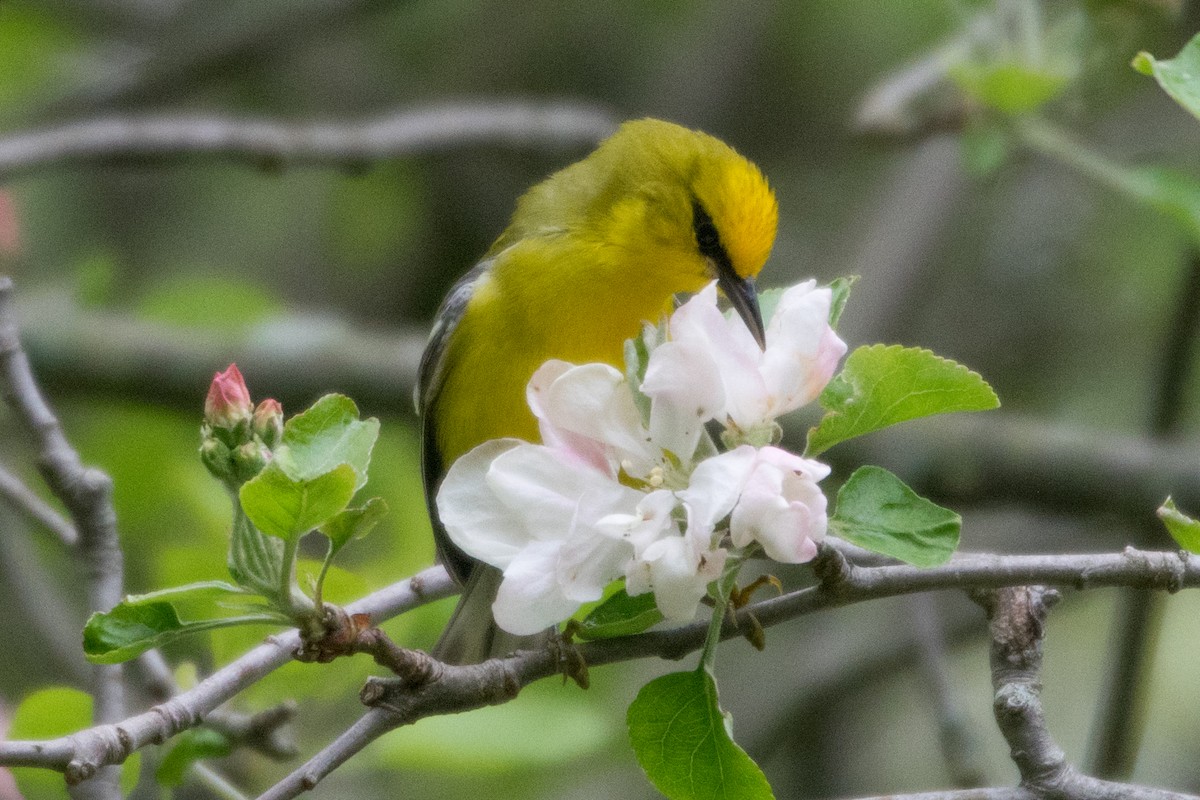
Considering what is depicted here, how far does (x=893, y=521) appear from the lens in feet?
5.67

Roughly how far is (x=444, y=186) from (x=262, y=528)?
18.8 ft

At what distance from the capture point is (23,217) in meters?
7.48

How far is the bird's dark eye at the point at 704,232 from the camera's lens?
3.79 metres

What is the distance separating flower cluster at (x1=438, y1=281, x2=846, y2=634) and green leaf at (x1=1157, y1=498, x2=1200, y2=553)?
0.42m

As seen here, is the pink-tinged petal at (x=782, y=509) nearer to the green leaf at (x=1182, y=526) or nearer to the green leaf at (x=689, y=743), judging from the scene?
the green leaf at (x=689, y=743)

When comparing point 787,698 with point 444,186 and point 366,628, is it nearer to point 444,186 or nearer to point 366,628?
point 444,186

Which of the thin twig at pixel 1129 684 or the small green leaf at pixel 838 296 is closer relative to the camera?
the small green leaf at pixel 838 296

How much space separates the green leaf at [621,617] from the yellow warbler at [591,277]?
160 cm

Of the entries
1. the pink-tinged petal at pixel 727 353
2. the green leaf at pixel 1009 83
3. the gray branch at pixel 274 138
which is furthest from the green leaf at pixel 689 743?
the gray branch at pixel 274 138

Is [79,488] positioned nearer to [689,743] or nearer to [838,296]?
[689,743]

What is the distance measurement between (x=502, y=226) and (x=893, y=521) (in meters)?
5.67

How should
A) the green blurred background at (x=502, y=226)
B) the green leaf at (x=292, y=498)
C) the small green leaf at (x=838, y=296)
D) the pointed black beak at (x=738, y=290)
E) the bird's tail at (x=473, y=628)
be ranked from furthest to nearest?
the green blurred background at (x=502, y=226), the pointed black beak at (x=738, y=290), the bird's tail at (x=473, y=628), the small green leaf at (x=838, y=296), the green leaf at (x=292, y=498)

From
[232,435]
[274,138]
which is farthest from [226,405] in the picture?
[274,138]

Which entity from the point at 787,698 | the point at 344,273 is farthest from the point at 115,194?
the point at 787,698
